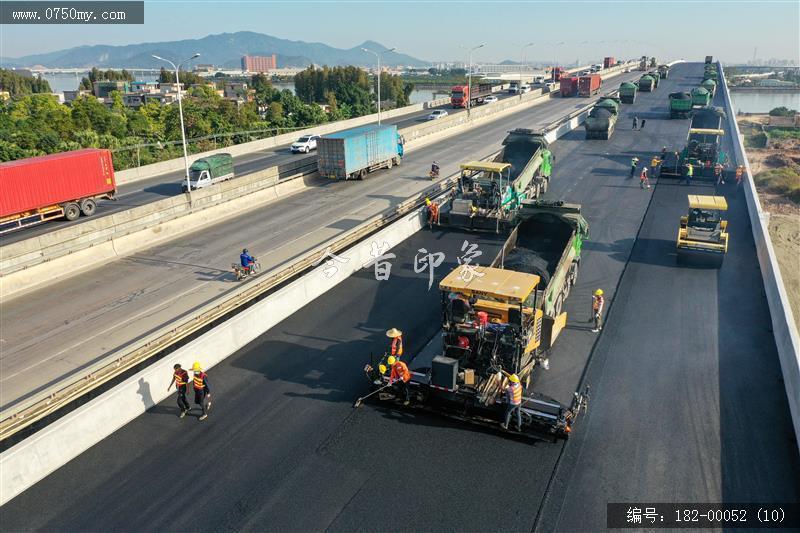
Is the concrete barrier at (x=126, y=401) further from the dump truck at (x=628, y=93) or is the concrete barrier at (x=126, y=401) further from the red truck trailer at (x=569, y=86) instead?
the red truck trailer at (x=569, y=86)

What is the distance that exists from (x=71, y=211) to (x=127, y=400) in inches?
861

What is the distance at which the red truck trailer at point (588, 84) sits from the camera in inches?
3447

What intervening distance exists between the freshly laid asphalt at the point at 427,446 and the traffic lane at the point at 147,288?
4.92 metres

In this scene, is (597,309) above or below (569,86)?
below

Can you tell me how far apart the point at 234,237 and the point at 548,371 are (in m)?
18.0

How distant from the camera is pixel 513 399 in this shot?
1152cm

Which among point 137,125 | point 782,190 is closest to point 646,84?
point 782,190

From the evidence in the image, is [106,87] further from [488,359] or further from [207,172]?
[488,359]

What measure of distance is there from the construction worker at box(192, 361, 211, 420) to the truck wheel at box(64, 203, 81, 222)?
22.2 meters

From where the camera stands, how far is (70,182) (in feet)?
96.6

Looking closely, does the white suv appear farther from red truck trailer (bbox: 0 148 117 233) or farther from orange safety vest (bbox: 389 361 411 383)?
orange safety vest (bbox: 389 361 411 383)

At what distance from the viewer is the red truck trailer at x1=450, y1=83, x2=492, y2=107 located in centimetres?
7644

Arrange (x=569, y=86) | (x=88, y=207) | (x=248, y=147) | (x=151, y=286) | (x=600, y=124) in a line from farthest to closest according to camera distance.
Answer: (x=569, y=86), (x=248, y=147), (x=600, y=124), (x=88, y=207), (x=151, y=286)

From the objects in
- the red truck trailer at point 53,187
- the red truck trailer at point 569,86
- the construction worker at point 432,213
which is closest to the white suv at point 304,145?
the red truck trailer at point 53,187
